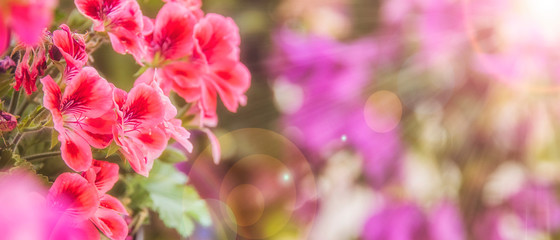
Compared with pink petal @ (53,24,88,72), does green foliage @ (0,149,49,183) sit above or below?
below

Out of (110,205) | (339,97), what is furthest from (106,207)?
(339,97)

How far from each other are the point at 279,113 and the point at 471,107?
24cm

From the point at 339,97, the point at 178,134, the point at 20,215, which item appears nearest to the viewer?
the point at 20,215

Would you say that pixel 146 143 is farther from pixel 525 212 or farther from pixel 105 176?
pixel 525 212

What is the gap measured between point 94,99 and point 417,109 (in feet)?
1.49

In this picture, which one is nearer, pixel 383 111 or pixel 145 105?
pixel 145 105

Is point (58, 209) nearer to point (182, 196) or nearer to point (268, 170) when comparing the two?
point (182, 196)

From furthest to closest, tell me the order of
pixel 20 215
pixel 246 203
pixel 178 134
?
pixel 246 203, pixel 178 134, pixel 20 215

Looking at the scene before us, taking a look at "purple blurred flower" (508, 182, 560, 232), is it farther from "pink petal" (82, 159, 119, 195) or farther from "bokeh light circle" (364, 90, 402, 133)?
"pink petal" (82, 159, 119, 195)

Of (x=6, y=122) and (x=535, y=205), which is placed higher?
(x=6, y=122)

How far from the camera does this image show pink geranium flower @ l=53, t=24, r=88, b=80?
0.25 meters

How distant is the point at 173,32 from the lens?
12.8 inches

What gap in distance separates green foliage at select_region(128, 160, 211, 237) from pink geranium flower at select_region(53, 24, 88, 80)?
12cm

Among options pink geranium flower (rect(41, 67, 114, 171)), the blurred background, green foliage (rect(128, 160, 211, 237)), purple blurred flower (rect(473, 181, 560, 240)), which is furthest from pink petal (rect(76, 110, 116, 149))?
purple blurred flower (rect(473, 181, 560, 240))
